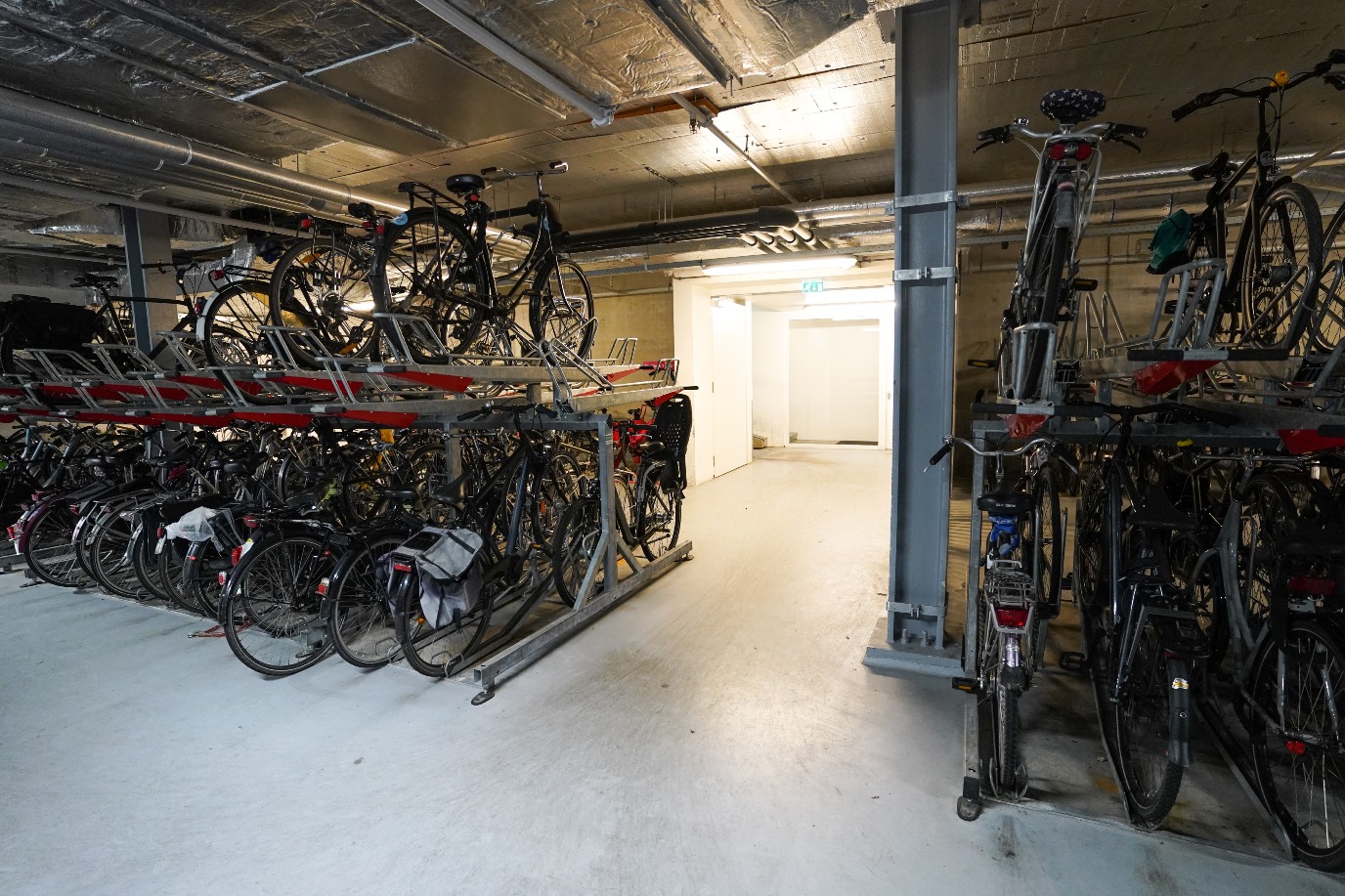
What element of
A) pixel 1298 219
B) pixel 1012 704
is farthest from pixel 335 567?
pixel 1298 219

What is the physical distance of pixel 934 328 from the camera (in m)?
2.97

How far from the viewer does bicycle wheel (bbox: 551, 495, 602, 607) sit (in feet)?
11.6

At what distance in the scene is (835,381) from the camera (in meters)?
11.4

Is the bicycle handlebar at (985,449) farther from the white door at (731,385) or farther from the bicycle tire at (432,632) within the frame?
the white door at (731,385)

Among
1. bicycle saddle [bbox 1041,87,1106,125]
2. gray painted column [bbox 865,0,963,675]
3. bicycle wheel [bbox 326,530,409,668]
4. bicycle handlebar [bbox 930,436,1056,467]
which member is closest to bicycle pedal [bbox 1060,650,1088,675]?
gray painted column [bbox 865,0,963,675]

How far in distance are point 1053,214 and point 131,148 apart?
4.31 meters

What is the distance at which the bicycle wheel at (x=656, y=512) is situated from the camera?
4.36 m

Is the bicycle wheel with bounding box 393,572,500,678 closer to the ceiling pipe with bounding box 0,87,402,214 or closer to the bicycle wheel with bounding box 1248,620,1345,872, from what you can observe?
the ceiling pipe with bounding box 0,87,402,214

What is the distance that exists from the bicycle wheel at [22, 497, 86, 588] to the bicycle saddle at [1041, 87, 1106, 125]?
577 centimetres

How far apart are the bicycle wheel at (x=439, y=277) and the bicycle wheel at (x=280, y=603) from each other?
45.4 inches

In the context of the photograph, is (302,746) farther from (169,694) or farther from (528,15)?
(528,15)

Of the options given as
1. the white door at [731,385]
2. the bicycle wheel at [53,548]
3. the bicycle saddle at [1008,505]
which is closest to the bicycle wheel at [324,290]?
the bicycle wheel at [53,548]

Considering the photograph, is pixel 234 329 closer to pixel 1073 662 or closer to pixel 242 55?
pixel 242 55

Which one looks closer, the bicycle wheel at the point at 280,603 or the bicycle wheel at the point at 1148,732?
the bicycle wheel at the point at 1148,732
